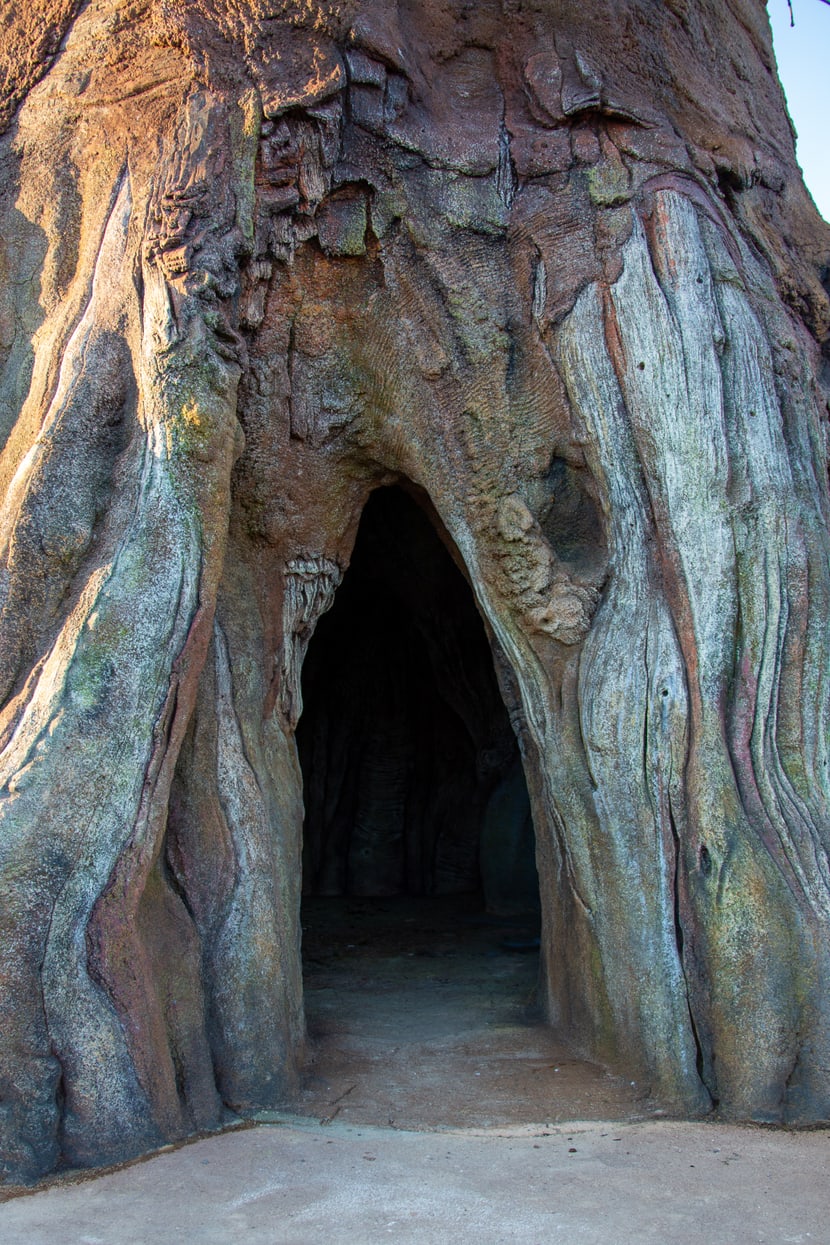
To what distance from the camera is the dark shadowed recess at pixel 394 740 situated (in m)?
7.43

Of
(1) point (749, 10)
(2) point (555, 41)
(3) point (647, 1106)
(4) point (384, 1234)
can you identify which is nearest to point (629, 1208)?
(4) point (384, 1234)

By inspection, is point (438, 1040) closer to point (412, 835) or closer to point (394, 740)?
point (412, 835)

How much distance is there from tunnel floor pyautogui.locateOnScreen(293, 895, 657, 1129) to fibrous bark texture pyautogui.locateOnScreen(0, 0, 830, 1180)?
0.58 ft

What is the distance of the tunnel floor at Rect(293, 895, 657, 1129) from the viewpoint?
359 centimetres

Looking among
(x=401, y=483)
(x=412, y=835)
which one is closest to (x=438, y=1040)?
Answer: (x=401, y=483)

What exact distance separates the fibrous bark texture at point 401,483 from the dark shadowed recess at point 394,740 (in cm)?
280

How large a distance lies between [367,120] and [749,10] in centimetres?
226

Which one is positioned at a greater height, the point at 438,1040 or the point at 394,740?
the point at 394,740

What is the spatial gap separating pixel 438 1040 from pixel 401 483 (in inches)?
89.2

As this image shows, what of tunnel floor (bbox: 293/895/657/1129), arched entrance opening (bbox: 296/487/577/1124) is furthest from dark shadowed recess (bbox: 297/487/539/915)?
tunnel floor (bbox: 293/895/657/1129)

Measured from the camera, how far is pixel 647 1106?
11.7 ft

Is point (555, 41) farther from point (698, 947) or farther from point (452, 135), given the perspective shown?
point (698, 947)

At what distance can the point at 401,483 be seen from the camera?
192 inches

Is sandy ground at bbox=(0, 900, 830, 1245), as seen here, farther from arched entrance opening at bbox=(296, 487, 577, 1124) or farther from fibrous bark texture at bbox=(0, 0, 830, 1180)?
fibrous bark texture at bbox=(0, 0, 830, 1180)
